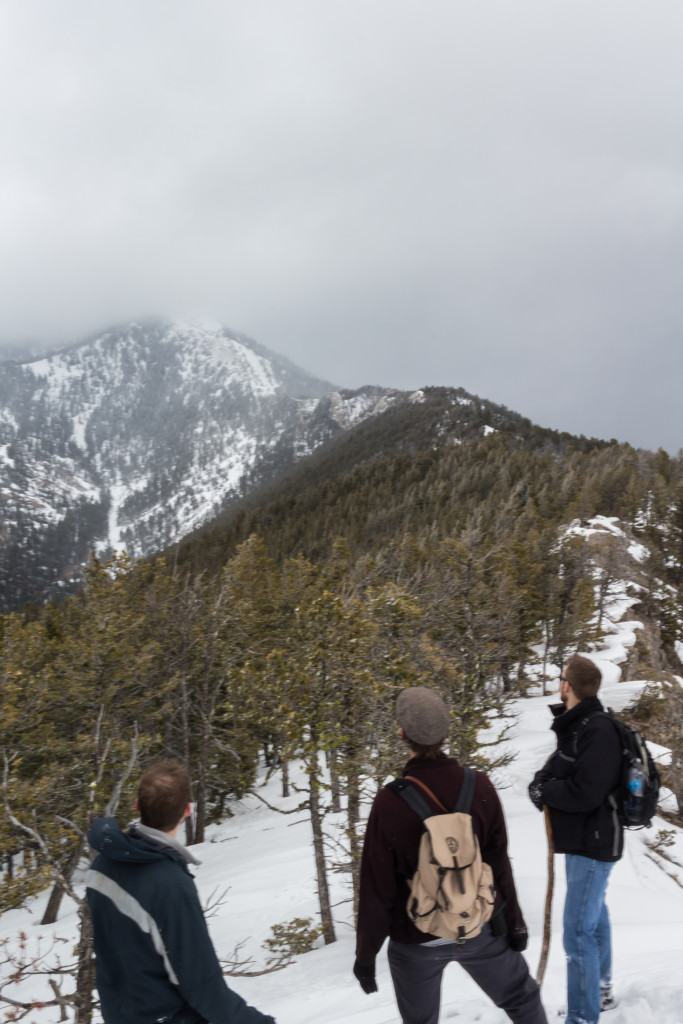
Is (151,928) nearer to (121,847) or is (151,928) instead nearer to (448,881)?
(121,847)

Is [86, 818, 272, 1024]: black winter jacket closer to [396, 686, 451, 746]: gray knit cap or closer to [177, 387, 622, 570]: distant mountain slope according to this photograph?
[396, 686, 451, 746]: gray knit cap

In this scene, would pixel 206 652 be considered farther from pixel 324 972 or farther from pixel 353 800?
pixel 324 972

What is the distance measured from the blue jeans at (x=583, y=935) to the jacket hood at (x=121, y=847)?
9.29 feet

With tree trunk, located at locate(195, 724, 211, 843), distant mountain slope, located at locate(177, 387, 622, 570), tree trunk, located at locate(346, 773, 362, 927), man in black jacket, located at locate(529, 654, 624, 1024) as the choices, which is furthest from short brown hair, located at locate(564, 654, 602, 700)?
distant mountain slope, located at locate(177, 387, 622, 570)

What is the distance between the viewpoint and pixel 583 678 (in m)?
3.62

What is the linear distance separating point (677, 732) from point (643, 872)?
5392 millimetres

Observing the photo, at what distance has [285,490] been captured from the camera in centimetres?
15525

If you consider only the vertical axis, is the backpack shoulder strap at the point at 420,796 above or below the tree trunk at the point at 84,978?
above

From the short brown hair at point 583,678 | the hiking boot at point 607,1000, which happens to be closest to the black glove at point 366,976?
the short brown hair at point 583,678

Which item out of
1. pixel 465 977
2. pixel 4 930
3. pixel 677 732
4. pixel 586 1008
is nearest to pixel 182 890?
pixel 586 1008

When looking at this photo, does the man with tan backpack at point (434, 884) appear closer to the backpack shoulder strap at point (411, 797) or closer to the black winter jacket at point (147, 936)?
the backpack shoulder strap at point (411, 797)

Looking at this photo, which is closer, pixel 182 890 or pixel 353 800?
pixel 182 890

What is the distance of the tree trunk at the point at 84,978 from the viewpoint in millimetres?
6113

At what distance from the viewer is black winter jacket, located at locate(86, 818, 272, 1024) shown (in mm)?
2408
